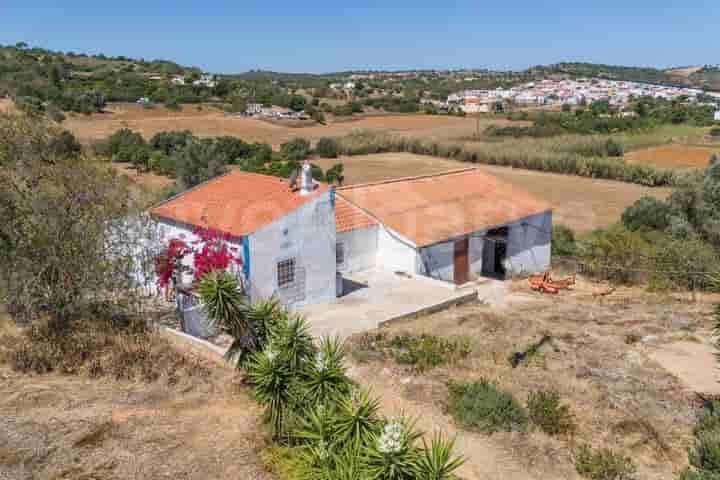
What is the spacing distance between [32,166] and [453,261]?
13.2 m

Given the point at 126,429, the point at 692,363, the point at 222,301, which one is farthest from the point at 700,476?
the point at 126,429

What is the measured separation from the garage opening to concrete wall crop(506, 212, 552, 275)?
0.66ft

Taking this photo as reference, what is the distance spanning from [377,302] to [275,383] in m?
8.81

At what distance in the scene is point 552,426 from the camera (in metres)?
10.7

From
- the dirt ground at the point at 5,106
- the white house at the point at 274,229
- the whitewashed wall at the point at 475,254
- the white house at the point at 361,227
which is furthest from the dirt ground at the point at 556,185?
the dirt ground at the point at 5,106

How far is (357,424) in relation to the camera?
772 centimetres

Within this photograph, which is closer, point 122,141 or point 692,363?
point 692,363

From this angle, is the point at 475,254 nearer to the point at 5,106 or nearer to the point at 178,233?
the point at 178,233

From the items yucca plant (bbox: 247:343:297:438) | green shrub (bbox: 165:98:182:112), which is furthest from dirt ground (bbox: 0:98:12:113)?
green shrub (bbox: 165:98:182:112)

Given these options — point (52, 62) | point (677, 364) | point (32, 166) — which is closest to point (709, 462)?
point (677, 364)

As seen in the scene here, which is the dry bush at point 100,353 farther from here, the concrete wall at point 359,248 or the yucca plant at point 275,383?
the concrete wall at point 359,248

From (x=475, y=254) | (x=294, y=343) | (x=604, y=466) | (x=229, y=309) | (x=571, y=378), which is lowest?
(x=475, y=254)

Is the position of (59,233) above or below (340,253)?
above

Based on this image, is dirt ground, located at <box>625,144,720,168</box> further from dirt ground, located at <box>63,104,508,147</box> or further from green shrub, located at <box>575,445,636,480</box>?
green shrub, located at <box>575,445,636,480</box>
